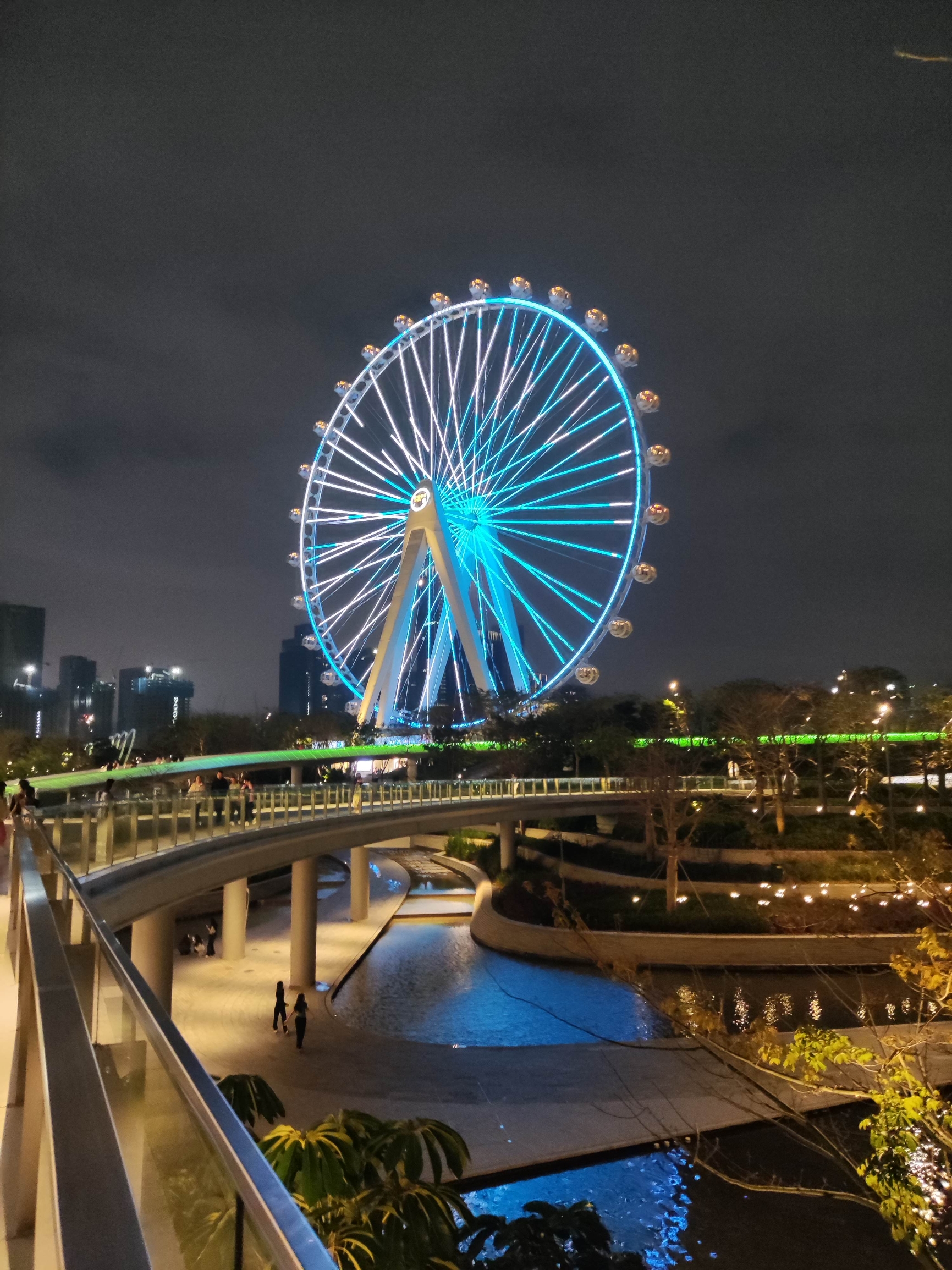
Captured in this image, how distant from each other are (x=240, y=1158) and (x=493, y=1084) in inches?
555

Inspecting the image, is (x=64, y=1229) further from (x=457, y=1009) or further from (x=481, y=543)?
(x=481, y=543)

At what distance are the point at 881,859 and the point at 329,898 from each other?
766 inches

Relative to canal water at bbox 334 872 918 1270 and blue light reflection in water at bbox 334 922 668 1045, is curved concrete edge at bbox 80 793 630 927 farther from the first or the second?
canal water at bbox 334 872 918 1270

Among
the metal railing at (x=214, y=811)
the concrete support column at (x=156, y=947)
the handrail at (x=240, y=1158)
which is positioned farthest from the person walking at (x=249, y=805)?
the handrail at (x=240, y=1158)

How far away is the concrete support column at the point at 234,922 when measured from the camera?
23250mm

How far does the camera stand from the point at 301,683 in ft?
610

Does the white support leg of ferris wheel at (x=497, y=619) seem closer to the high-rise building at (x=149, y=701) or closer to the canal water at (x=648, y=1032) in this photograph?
the canal water at (x=648, y=1032)

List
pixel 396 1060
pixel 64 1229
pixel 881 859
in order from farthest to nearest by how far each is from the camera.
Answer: pixel 881 859 → pixel 396 1060 → pixel 64 1229

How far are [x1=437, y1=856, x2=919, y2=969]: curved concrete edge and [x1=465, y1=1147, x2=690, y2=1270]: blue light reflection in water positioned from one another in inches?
374

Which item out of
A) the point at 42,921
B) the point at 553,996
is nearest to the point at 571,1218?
the point at 42,921

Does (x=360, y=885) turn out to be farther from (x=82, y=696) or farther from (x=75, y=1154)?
(x=82, y=696)

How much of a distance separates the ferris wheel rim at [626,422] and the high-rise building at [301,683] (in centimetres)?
11385

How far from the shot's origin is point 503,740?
5050cm

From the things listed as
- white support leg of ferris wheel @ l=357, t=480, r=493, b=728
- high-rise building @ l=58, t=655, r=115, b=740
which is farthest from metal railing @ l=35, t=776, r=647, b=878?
high-rise building @ l=58, t=655, r=115, b=740
